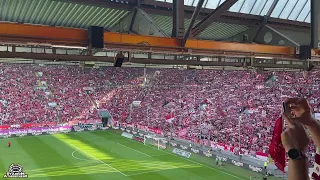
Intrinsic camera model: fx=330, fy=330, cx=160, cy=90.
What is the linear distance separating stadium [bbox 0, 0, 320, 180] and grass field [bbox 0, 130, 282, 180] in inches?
4.6

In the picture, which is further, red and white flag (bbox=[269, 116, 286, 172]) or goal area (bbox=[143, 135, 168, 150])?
goal area (bbox=[143, 135, 168, 150])

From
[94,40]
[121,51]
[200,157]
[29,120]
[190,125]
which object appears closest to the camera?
[94,40]

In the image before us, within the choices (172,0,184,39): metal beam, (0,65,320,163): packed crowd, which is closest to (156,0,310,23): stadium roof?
(172,0,184,39): metal beam

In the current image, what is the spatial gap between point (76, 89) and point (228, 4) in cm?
4301

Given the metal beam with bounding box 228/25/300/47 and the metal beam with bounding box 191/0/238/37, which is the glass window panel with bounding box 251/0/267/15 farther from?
the metal beam with bounding box 191/0/238/37

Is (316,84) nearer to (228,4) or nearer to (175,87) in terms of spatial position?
(175,87)

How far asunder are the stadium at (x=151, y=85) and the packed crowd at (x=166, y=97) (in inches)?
6.3

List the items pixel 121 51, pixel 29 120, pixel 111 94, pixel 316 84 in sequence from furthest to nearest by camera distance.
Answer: pixel 111 94 < pixel 29 120 < pixel 316 84 < pixel 121 51

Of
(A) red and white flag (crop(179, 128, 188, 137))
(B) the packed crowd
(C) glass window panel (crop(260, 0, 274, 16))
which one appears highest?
(C) glass window panel (crop(260, 0, 274, 16))

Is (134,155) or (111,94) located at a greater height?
(111,94)

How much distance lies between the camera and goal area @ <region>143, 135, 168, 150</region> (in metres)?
28.5

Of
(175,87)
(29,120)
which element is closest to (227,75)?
(175,87)

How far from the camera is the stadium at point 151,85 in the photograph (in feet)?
27.0

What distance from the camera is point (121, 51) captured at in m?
7.73
